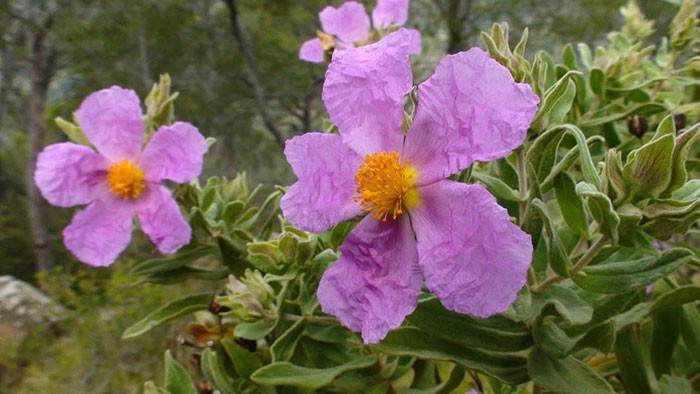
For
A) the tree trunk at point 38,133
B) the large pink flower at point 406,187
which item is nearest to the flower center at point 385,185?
the large pink flower at point 406,187

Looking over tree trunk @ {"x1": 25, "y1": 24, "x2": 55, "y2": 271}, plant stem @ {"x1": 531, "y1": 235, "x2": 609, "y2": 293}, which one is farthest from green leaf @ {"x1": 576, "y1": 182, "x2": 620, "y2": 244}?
tree trunk @ {"x1": 25, "y1": 24, "x2": 55, "y2": 271}

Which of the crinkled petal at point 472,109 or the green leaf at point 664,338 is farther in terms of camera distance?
the green leaf at point 664,338

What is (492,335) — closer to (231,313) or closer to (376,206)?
(376,206)

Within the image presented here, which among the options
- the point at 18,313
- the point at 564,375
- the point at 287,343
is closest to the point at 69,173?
the point at 287,343

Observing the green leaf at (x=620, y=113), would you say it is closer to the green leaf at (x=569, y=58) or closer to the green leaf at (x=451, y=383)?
the green leaf at (x=569, y=58)

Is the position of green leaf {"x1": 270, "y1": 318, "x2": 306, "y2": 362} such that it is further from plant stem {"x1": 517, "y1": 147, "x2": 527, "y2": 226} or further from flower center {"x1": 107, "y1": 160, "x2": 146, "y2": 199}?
flower center {"x1": 107, "y1": 160, "x2": 146, "y2": 199}

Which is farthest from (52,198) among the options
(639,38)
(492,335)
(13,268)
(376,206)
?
(13,268)
